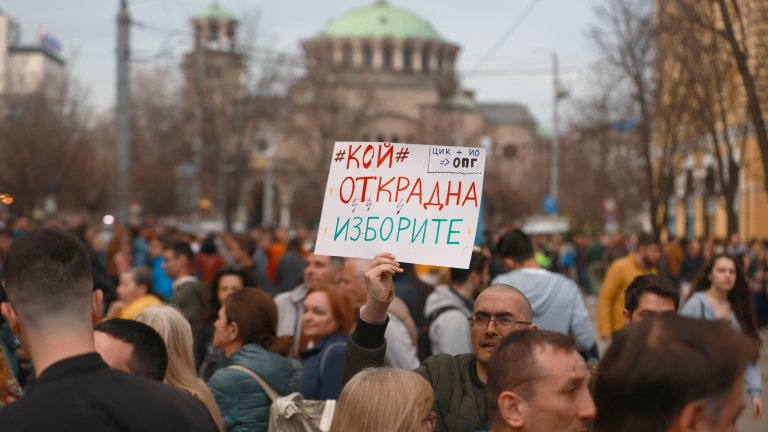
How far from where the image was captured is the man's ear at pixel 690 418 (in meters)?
2.74

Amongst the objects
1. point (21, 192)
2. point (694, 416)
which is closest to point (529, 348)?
point (694, 416)

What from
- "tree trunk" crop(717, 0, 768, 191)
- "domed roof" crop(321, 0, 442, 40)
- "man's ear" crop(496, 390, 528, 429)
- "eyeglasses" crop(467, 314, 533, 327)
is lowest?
"man's ear" crop(496, 390, 528, 429)

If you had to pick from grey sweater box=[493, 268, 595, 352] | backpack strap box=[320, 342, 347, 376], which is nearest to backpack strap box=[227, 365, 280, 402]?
backpack strap box=[320, 342, 347, 376]

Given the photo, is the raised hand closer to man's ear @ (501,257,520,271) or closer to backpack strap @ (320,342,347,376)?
backpack strap @ (320,342,347,376)

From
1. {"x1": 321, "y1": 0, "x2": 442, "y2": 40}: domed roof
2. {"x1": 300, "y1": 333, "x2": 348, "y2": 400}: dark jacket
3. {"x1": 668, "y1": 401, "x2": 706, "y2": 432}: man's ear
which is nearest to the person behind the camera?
{"x1": 668, "y1": 401, "x2": 706, "y2": 432}: man's ear

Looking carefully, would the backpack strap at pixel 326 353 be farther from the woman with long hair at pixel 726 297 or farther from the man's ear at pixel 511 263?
the woman with long hair at pixel 726 297

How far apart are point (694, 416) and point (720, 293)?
614 cm

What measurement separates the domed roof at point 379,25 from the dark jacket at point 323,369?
117 meters

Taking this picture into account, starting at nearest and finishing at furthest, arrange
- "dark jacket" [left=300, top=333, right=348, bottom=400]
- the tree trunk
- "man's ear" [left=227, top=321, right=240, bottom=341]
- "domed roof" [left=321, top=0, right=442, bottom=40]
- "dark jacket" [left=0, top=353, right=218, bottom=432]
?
"dark jacket" [left=0, top=353, right=218, bottom=432]
"man's ear" [left=227, top=321, right=240, bottom=341]
"dark jacket" [left=300, top=333, right=348, bottom=400]
the tree trunk
"domed roof" [left=321, top=0, right=442, bottom=40]

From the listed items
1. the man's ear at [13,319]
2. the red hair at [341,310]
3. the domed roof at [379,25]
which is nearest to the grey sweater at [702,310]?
the red hair at [341,310]

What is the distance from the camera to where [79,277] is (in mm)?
3236

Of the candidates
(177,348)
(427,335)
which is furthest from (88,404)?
(427,335)

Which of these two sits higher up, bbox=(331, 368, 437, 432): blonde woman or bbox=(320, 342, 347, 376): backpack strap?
bbox=(331, 368, 437, 432): blonde woman

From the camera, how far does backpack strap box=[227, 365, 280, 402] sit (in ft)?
19.5
